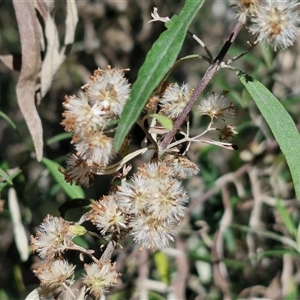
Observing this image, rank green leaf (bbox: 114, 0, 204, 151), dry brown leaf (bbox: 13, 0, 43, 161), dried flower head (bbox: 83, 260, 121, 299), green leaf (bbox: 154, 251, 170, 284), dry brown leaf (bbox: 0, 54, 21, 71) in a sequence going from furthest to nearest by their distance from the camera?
1. green leaf (bbox: 154, 251, 170, 284)
2. dry brown leaf (bbox: 0, 54, 21, 71)
3. dry brown leaf (bbox: 13, 0, 43, 161)
4. dried flower head (bbox: 83, 260, 121, 299)
5. green leaf (bbox: 114, 0, 204, 151)

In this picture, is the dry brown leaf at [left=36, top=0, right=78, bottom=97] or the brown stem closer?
the brown stem

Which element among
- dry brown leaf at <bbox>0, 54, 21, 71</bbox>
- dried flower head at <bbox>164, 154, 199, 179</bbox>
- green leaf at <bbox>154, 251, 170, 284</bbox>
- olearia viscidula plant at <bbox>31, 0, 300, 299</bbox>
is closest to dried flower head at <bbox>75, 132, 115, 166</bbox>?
olearia viscidula plant at <bbox>31, 0, 300, 299</bbox>

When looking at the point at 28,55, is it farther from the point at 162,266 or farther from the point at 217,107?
the point at 162,266

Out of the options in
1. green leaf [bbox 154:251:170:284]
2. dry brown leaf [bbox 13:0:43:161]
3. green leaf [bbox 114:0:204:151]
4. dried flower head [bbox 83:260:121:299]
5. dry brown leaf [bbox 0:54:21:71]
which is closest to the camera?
green leaf [bbox 114:0:204:151]

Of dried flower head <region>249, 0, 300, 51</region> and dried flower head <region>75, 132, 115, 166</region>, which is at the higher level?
dried flower head <region>249, 0, 300, 51</region>

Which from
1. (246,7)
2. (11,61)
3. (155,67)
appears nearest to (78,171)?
(155,67)

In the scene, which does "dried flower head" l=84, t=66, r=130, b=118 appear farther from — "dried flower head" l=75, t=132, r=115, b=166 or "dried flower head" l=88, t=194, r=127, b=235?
"dried flower head" l=88, t=194, r=127, b=235

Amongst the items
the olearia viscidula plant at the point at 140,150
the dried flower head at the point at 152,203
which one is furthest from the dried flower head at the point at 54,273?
the dried flower head at the point at 152,203
